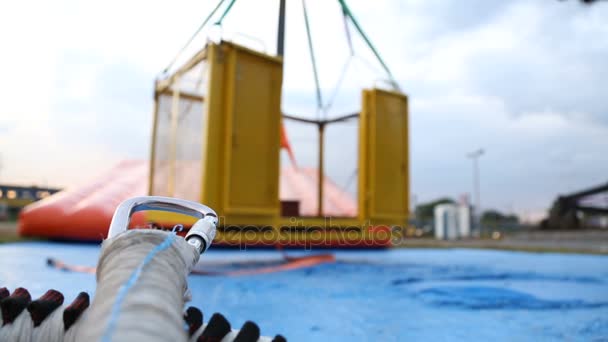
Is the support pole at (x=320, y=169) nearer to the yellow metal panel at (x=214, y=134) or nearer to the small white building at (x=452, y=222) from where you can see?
the yellow metal panel at (x=214, y=134)

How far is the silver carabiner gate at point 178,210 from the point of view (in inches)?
26.8

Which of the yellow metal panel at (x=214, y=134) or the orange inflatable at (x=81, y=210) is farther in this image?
the orange inflatable at (x=81, y=210)

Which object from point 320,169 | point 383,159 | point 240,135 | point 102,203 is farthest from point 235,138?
point 102,203

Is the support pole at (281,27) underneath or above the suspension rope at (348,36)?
underneath

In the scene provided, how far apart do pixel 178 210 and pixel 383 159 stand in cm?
456

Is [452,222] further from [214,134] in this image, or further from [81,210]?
[214,134]

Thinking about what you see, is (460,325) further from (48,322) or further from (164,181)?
(164,181)

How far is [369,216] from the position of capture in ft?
16.7


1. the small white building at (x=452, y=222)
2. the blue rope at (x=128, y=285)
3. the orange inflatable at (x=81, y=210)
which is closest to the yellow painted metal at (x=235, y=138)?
the blue rope at (x=128, y=285)

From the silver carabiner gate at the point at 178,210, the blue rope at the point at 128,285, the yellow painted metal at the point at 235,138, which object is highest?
the yellow painted metal at the point at 235,138

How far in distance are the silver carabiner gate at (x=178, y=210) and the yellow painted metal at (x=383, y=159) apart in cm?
441

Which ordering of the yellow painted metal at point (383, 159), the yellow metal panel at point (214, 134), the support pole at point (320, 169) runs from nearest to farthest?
the yellow metal panel at point (214, 134) < the yellow painted metal at point (383, 159) < the support pole at point (320, 169)

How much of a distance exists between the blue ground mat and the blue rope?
3.07 ft

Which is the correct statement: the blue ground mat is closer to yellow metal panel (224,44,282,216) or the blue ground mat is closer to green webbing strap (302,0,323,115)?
yellow metal panel (224,44,282,216)
